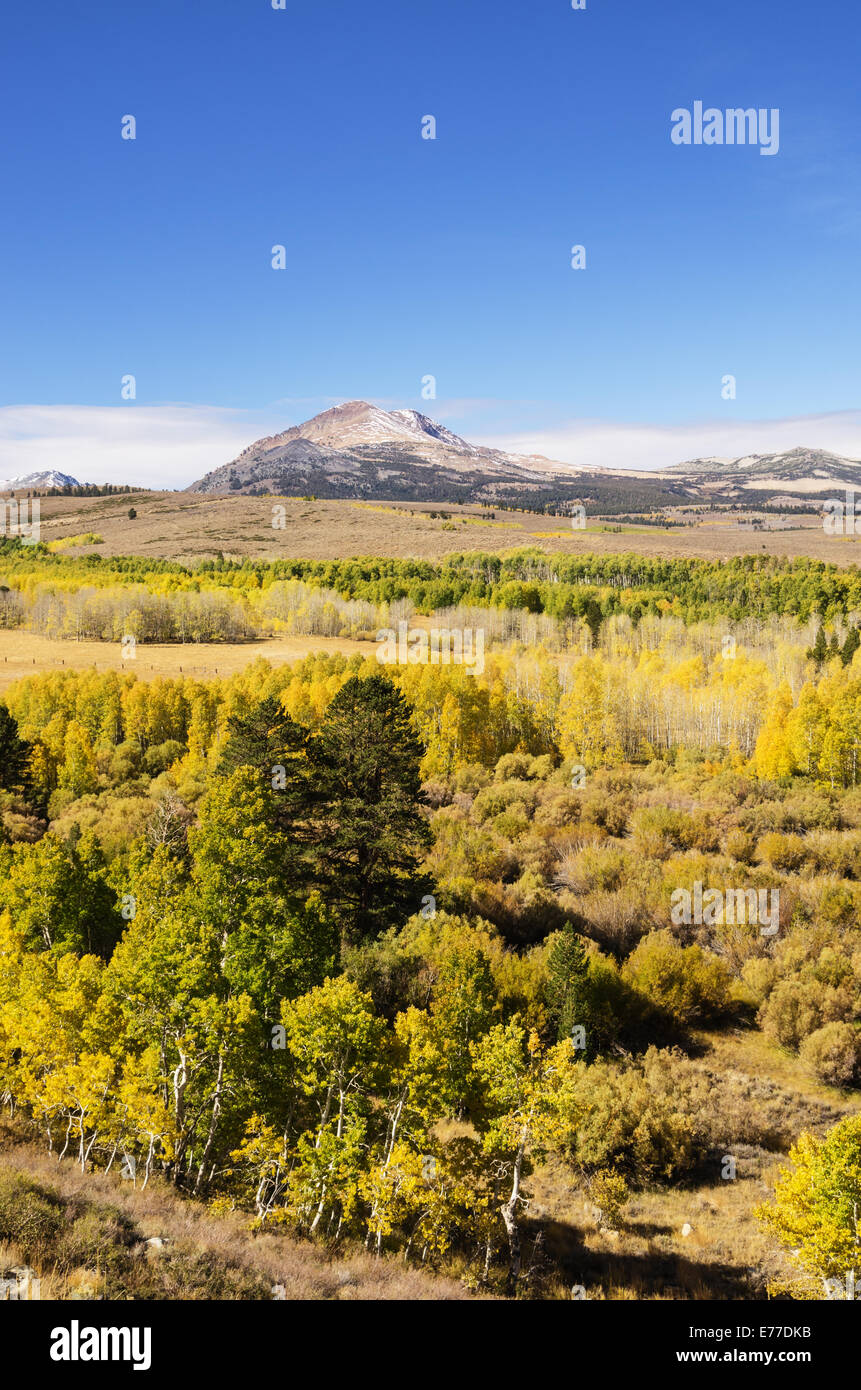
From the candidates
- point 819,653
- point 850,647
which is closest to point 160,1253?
point 819,653

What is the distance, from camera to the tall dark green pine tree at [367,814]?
116ft

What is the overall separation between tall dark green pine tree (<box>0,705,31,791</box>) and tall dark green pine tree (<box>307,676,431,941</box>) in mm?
29703

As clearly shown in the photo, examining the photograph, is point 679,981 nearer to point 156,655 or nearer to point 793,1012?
point 793,1012

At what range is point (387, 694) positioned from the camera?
38250 mm

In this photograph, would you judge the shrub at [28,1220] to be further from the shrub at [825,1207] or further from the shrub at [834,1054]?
the shrub at [834,1054]

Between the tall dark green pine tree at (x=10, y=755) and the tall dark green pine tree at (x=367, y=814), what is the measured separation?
29703 millimetres

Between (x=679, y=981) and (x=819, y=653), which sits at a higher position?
(x=819, y=653)

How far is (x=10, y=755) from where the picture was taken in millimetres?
55719

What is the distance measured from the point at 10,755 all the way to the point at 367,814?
108ft

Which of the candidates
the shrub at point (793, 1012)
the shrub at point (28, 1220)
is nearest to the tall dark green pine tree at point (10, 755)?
the shrub at point (28, 1220)

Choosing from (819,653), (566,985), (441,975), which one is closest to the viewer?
(441,975)
